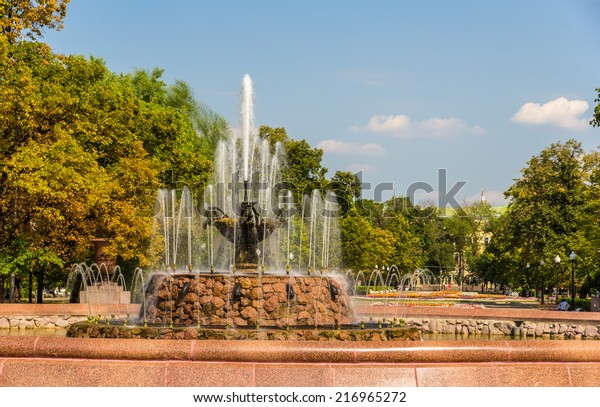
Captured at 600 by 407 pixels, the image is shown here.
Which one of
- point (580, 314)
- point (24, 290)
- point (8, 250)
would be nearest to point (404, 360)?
point (580, 314)

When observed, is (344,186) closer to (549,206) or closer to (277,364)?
(549,206)

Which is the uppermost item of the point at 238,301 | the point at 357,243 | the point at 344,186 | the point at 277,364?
the point at 344,186

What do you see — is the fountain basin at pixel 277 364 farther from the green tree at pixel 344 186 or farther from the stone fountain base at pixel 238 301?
the green tree at pixel 344 186

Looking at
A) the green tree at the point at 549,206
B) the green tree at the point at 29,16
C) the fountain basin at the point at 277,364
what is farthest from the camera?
the green tree at the point at 549,206

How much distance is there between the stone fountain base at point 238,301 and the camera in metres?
18.0

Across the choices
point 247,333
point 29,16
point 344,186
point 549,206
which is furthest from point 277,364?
point 344,186

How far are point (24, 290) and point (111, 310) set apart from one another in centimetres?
4418

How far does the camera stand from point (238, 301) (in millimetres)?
18016

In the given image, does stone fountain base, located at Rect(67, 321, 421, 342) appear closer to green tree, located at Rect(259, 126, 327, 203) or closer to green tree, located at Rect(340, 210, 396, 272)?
green tree, located at Rect(259, 126, 327, 203)

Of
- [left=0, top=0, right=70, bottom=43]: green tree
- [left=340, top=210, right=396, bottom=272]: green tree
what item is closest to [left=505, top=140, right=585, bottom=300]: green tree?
[left=340, top=210, right=396, bottom=272]: green tree

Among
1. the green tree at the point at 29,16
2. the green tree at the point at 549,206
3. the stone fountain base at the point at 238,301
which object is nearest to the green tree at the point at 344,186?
the green tree at the point at 549,206

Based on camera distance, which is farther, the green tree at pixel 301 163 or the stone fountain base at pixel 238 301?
the green tree at pixel 301 163

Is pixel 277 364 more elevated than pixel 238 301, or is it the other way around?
pixel 238 301

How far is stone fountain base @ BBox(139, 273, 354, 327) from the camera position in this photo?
18.0 m
